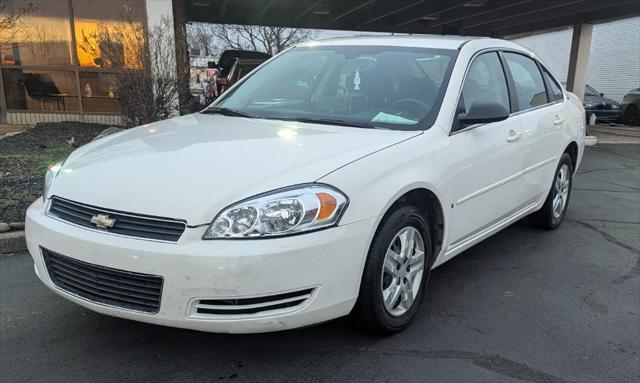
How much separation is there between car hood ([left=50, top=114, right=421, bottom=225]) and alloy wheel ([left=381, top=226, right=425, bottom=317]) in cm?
56

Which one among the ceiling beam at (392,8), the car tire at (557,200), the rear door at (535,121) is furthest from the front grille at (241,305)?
the ceiling beam at (392,8)

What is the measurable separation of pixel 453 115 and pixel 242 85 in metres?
1.79

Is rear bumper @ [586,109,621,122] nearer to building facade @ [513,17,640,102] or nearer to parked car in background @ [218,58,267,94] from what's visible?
building facade @ [513,17,640,102]

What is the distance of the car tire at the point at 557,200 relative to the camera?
5012 mm

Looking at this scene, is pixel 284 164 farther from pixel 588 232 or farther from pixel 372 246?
pixel 588 232

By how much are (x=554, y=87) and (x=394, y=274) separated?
324cm

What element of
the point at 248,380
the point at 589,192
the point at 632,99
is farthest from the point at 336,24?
the point at 248,380

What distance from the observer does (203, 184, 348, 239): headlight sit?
238cm

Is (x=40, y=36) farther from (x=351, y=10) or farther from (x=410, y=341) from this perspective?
(x=410, y=341)

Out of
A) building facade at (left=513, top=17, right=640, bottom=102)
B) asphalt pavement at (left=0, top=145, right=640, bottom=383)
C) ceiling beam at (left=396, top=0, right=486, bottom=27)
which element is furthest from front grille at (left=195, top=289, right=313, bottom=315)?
building facade at (left=513, top=17, right=640, bottom=102)

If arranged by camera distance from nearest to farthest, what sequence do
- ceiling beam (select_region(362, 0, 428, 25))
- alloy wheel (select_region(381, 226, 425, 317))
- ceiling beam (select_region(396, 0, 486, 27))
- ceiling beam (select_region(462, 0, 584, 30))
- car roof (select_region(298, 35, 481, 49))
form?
alloy wheel (select_region(381, 226, 425, 317))
car roof (select_region(298, 35, 481, 49))
ceiling beam (select_region(462, 0, 584, 30))
ceiling beam (select_region(396, 0, 486, 27))
ceiling beam (select_region(362, 0, 428, 25))

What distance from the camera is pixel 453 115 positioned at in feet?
11.1

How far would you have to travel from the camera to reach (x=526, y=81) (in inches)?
183

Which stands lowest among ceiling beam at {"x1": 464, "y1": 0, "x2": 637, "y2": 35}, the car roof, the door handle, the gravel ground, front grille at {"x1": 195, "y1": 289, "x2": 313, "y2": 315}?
the gravel ground
